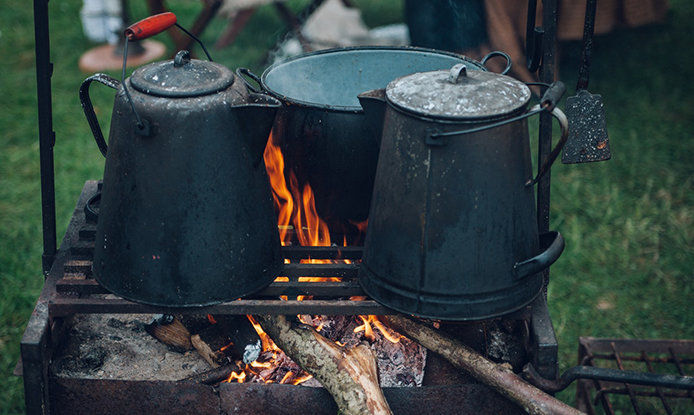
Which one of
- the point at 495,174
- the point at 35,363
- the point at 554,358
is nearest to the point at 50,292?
the point at 35,363

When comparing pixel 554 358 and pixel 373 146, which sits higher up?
pixel 373 146

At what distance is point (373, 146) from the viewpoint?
1829 mm

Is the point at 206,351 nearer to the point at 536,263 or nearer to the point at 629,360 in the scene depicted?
the point at 536,263

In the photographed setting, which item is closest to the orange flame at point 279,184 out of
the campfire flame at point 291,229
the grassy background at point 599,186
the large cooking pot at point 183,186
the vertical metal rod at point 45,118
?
the campfire flame at point 291,229

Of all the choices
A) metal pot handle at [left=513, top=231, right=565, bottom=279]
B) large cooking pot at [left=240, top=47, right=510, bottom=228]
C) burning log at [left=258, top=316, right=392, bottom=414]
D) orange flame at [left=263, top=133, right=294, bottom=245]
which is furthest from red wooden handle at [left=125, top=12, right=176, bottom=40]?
metal pot handle at [left=513, top=231, right=565, bottom=279]

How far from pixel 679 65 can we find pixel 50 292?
470 centimetres

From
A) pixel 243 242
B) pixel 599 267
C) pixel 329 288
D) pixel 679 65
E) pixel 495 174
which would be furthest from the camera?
pixel 679 65

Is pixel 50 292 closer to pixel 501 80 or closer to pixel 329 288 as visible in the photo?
pixel 329 288

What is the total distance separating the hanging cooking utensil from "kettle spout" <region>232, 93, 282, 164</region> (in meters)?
0.75

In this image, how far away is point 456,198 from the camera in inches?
60.2

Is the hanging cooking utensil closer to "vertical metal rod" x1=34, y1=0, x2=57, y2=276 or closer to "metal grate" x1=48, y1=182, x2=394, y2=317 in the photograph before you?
"metal grate" x1=48, y1=182, x2=394, y2=317

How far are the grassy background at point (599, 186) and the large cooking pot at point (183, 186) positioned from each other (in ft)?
4.30

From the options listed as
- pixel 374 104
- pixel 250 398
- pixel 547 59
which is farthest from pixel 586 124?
pixel 250 398

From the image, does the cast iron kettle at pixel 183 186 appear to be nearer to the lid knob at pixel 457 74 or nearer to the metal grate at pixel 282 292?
the metal grate at pixel 282 292
